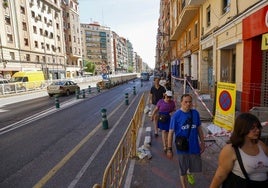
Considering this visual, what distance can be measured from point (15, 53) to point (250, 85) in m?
41.0

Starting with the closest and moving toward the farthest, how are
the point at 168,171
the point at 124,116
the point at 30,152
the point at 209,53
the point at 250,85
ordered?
the point at 168,171 < the point at 30,152 < the point at 250,85 < the point at 124,116 < the point at 209,53

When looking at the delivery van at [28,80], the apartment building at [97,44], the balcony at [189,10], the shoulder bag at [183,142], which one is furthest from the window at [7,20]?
the apartment building at [97,44]

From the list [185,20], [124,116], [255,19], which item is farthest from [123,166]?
[185,20]

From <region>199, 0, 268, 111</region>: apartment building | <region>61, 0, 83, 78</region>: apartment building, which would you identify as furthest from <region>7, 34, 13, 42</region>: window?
<region>199, 0, 268, 111</region>: apartment building

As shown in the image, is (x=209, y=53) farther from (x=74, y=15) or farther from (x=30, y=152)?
(x=74, y=15)

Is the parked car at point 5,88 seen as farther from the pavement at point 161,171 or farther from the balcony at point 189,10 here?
the pavement at point 161,171

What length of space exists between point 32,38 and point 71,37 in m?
→ 21.9

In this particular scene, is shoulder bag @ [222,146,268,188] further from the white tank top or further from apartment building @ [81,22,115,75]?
apartment building @ [81,22,115,75]

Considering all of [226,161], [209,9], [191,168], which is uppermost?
[209,9]

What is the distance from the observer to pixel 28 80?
28.5 m

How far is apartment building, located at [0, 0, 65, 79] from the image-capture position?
35688mm

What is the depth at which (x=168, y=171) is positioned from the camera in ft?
14.6

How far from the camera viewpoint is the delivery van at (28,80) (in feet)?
86.8

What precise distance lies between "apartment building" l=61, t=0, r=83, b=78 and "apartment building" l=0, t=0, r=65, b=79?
6.49 meters
